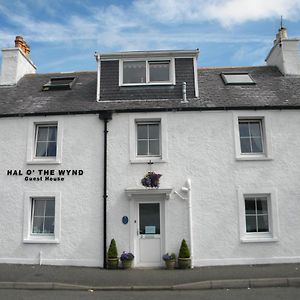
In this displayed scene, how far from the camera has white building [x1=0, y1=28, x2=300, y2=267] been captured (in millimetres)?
11875

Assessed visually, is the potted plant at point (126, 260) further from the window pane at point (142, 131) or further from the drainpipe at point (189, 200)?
the window pane at point (142, 131)

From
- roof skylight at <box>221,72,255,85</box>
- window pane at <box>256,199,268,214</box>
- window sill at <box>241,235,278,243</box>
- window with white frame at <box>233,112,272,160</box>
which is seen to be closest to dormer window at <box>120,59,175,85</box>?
roof skylight at <box>221,72,255,85</box>

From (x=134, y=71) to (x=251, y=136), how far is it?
521cm

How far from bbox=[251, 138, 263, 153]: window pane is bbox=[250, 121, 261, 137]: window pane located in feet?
0.62

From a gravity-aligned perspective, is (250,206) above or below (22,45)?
below

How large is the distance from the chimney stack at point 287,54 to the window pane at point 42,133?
10.3 m

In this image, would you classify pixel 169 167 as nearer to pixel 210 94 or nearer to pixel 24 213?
pixel 210 94

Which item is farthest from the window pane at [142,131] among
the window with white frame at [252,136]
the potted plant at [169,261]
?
the potted plant at [169,261]

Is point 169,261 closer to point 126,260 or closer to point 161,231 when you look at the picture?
point 161,231

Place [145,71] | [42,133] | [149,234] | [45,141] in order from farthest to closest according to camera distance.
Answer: [145,71], [42,133], [45,141], [149,234]

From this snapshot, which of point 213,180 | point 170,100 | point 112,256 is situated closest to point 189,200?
point 213,180

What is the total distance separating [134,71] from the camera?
1394 cm

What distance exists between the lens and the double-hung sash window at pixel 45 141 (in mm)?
12875

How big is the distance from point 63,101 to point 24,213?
4448 mm
